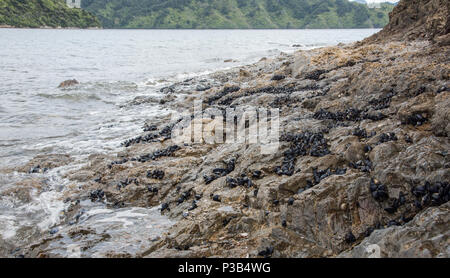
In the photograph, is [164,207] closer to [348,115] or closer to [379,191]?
[379,191]

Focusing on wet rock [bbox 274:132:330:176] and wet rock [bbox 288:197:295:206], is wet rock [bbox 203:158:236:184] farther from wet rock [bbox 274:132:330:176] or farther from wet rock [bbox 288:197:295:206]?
wet rock [bbox 288:197:295:206]

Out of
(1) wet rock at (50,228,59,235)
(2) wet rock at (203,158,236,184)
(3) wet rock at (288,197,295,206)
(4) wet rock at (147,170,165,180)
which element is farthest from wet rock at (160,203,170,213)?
(3) wet rock at (288,197,295,206)

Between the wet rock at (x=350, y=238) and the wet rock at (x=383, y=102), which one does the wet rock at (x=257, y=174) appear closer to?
the wet rock at (x=350, y=238)

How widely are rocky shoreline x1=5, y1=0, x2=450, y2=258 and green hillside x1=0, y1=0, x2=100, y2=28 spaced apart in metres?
162

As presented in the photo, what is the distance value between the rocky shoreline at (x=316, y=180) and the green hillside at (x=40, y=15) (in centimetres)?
16169

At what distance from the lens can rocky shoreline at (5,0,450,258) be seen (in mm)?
5277

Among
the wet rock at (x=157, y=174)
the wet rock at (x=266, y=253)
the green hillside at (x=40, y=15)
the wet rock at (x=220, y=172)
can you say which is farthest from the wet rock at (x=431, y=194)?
the green hillside at (x=40, y=15)

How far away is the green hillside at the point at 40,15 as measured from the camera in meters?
138

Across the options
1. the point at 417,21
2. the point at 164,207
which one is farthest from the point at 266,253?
the point at 417,21

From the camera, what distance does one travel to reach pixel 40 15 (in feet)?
490

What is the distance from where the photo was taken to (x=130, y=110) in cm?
2062

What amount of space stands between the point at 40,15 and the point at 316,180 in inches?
6985
